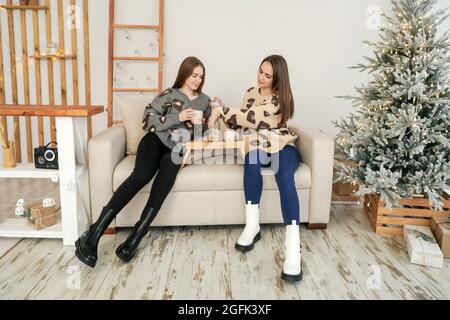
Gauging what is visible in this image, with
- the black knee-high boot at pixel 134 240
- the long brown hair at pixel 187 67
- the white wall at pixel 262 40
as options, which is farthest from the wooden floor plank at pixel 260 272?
the white wall at pixel 262 40

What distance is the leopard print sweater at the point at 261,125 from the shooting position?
201 centimetres

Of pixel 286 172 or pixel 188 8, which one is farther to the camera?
pixel 188 8

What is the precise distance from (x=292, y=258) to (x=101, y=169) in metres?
1.07

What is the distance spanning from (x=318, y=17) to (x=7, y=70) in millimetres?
2629

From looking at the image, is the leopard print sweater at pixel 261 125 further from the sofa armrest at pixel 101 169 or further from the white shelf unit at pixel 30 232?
the white shelf unit at pixel 30 232

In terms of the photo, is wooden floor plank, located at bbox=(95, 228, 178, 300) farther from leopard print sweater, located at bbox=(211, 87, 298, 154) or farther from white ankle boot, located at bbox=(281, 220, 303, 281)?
leopard print sweater, located at bbox=(211, 87, 298, 154)

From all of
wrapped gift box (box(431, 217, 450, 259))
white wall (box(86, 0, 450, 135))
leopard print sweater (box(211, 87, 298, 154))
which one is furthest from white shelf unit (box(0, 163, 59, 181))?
wrapped gift box (box(431, 217, 450, 259))

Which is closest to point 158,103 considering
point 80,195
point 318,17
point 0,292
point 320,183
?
point 80,195

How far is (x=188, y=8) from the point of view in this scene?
307cm

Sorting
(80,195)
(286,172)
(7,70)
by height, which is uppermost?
(7,70)

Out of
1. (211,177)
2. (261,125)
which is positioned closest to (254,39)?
(261,125)

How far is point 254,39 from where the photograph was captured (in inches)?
122

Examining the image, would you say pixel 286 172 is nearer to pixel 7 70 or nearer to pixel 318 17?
pixel 318 17

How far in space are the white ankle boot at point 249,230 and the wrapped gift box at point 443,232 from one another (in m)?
0.92
